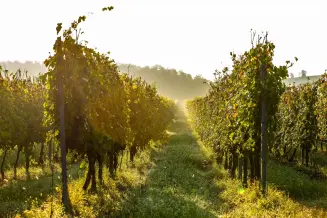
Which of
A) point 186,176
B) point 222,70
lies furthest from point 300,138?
point 186,176

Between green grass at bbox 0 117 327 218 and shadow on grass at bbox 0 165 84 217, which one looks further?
shadow on grass at bbox 0 165 84 217

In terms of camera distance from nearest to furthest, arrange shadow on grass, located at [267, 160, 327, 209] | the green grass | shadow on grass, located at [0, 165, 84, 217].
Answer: the green grass
shadow on grass, located at [0, 165, 84, 217]
shadow on grass, located at [267, 160, 327, 209]

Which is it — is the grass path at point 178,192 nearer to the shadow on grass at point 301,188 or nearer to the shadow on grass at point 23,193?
the shadow on grass at point 301,188

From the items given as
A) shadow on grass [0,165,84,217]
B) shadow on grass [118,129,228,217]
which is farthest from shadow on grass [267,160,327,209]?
shadow on grass [0,165,84,217]

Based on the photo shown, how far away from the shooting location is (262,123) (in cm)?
1249

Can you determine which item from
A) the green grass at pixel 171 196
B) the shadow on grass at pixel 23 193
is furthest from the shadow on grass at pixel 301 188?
the shadow on grass at pixel 23 193

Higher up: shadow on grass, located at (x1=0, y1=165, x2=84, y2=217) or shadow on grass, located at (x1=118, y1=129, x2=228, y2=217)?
shadow on grass, located at (x1=118, y1=129, x2=228, y2=217)

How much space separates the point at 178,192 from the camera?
13797mm

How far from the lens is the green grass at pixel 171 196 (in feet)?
33.9

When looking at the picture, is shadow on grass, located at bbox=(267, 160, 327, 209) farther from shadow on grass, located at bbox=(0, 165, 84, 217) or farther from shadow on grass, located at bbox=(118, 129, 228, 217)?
shadow on grass, located at bbox=(0, 165, 84, 217)

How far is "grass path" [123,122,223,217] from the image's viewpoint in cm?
1040

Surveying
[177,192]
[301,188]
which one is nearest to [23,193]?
[177,192]

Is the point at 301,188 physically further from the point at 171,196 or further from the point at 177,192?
the point at 171,196

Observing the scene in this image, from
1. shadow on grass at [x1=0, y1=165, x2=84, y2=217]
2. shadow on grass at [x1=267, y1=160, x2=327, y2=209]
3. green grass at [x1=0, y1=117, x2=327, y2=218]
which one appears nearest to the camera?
green grass at [x1=0, y1=117, x2=327, y2=218]
